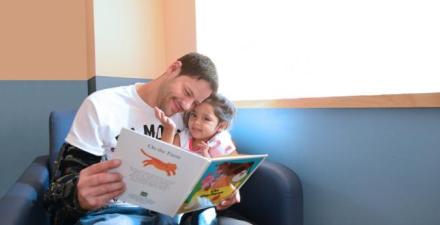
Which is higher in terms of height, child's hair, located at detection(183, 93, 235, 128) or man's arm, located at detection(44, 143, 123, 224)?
child's hair, located at detection(183, 93, 235, 128)

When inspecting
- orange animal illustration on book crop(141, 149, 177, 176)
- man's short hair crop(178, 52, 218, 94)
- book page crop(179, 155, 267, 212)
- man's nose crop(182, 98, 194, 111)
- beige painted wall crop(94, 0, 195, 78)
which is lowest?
book page crop(179, 155, 267, 212)

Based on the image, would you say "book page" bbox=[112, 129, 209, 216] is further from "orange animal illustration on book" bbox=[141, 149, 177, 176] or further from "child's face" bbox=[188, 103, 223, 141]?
"child's face" bbox=[188, 103, 223, 141]

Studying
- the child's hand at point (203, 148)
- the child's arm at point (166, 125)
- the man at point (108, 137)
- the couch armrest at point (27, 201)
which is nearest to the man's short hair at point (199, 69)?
the man at point (108, 137)

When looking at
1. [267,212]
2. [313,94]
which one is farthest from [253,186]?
[313,94]

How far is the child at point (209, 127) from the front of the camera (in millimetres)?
1108

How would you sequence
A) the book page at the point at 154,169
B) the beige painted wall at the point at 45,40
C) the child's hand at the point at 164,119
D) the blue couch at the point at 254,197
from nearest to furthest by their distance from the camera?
the book page at the point at 154,169 < the blue couch at the point at 254,197 < the child's hand at the point at 164,119 < the beige painted wall at the point at 45,40

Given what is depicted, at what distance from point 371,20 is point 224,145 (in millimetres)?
589

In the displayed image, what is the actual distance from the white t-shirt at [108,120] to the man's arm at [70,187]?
0.9 inches

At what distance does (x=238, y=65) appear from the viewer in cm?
136

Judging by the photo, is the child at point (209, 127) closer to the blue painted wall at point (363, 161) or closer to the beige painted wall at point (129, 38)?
the blue painted wall at point (363, 161)

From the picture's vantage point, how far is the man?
63 cm

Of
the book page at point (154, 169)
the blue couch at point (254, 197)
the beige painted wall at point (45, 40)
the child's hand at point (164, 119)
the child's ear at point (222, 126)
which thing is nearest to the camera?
the book page at point (154, 169)

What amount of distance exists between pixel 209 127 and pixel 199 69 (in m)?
0.29

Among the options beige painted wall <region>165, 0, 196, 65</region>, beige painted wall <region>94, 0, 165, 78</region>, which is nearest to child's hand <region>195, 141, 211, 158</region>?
beige painted wall <region>165, 0, 196, 65</region>
